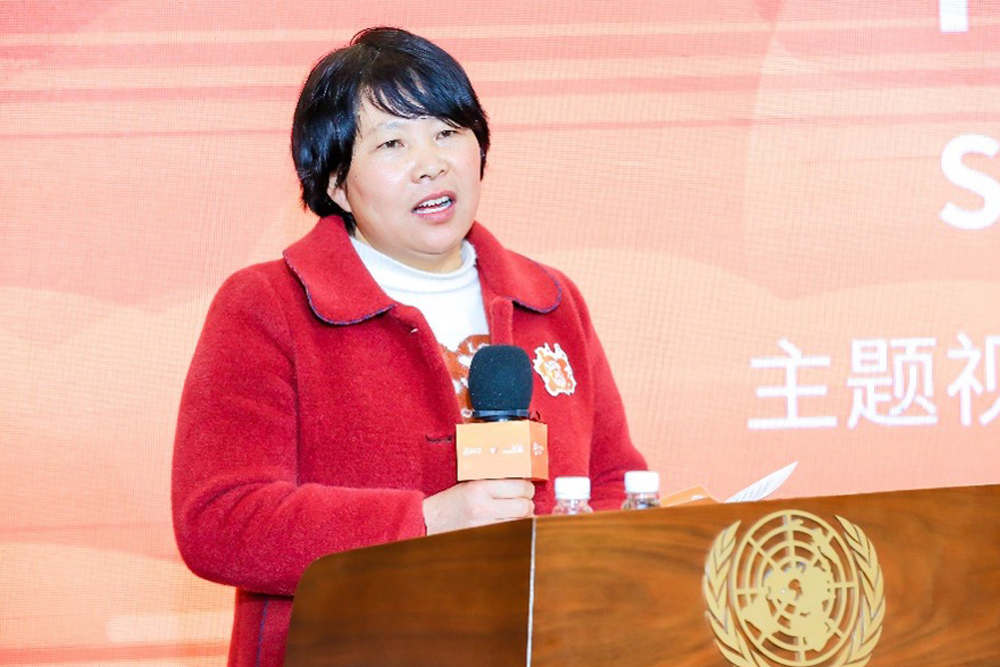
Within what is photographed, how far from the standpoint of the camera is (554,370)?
1901 millimetres

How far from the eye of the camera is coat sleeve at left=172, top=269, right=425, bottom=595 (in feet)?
5.03

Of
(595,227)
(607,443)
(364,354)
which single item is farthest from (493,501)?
(595,227)

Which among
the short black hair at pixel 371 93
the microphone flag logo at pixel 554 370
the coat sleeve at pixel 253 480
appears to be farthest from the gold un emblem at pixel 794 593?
the short black hair at pixel 371 93

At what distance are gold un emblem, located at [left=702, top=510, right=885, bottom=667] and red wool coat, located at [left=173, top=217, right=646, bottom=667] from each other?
43cm

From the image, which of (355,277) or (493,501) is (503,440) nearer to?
(493,501)

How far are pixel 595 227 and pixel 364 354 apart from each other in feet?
3.91

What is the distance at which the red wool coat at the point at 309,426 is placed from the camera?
155 cm

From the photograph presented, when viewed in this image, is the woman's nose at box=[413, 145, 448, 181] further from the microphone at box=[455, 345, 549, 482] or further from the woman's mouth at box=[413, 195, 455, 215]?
the microphone at box=[455, 345, 549, 482]

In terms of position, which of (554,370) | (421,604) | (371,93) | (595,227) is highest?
(595,227)

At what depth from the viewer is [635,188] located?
9.40 feet

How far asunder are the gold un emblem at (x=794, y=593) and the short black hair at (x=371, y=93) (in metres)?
0.83

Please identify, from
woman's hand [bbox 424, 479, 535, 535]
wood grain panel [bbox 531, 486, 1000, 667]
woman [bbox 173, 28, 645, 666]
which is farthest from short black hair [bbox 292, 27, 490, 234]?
wood grain panel [bbox 531, 486, 1000, 667]

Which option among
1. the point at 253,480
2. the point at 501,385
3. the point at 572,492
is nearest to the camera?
the point at 572,492

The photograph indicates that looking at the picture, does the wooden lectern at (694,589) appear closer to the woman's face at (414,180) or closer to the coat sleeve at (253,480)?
the coat sleeve at (253,480)
